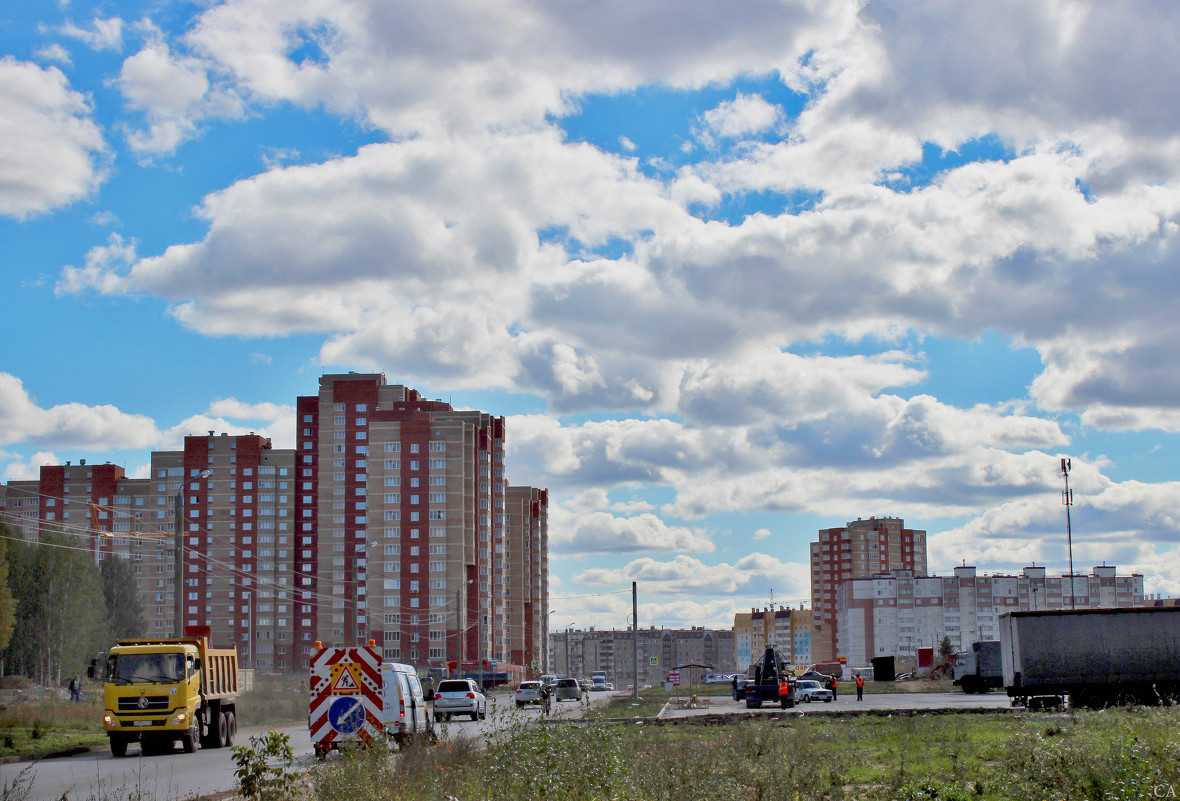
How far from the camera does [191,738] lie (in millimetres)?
26625

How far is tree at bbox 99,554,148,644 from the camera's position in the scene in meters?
99.3

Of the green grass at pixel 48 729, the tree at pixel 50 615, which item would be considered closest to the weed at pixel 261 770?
the green grass at pixel 48 729

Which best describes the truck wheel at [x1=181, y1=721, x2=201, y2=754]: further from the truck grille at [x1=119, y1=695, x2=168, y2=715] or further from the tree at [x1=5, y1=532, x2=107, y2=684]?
the tree at [x1=5, y1=532, x2=107, y2=684]

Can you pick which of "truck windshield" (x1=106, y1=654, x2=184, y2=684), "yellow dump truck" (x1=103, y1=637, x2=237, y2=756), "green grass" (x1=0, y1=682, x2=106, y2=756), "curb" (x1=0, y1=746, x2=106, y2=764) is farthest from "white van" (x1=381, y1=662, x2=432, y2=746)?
"green grass" (x1=0, y1=682, x2=106, y2=756)

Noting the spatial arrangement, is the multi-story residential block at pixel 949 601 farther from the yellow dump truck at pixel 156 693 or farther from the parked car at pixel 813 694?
the yellow dump truck at pixel 156 693

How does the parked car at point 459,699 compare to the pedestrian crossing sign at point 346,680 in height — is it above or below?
below

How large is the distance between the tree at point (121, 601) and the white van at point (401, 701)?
80.1 meters

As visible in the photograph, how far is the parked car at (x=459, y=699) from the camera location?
4438cm

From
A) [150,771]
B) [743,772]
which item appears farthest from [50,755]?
[743,772]

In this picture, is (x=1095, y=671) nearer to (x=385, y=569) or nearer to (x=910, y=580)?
(x=385, y=569)

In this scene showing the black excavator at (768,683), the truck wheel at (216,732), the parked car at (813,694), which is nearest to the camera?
the truck wheel at (216,732)

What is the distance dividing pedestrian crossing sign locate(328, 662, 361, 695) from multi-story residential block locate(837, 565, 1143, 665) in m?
156

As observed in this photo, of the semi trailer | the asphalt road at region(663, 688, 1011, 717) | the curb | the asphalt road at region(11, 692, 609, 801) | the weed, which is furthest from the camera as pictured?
the asphalt road at region(663, 688, 1011, 717)

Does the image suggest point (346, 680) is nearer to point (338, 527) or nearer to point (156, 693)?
point (156, 693)
